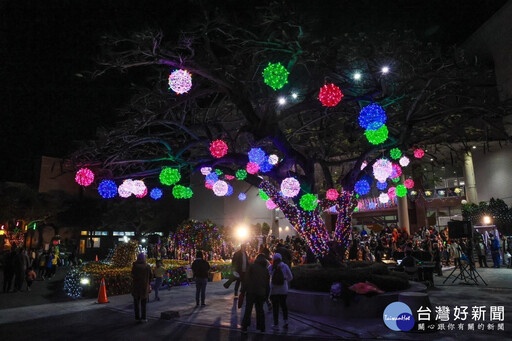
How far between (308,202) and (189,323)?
15.3 ft

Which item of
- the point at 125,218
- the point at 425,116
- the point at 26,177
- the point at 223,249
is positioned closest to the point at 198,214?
the point at 125,218

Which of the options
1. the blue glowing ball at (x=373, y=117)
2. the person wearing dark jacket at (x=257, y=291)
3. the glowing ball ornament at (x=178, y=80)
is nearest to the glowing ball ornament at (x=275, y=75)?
the glowing ball ornament at (x=178, y=80)

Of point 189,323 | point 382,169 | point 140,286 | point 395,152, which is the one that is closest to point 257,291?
point 189,323

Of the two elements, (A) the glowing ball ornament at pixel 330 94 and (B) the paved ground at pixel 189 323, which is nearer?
(B) the paved ground at pixel 189 323

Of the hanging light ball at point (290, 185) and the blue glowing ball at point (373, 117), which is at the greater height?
the blue glowing ball at point (373, 117)

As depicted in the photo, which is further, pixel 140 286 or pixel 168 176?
pixel 168 176

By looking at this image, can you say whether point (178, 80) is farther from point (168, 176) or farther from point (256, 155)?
point (168, 176)

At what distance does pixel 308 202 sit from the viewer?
34.1ft

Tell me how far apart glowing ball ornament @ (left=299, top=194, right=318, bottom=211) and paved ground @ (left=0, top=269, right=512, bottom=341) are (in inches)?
129

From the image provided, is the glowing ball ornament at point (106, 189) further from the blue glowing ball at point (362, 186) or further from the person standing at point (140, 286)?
the blue glowing ball at point (362, 186)

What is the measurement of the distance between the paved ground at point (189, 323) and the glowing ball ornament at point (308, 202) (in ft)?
10.8

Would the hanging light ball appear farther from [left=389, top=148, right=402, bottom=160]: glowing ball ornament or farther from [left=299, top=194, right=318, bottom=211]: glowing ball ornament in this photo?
[left=389, top=148, right=402, bottom=160]: glowing ball ornament

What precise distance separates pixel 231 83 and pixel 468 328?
782 centimetres

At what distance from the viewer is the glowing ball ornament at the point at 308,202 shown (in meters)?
10.4
